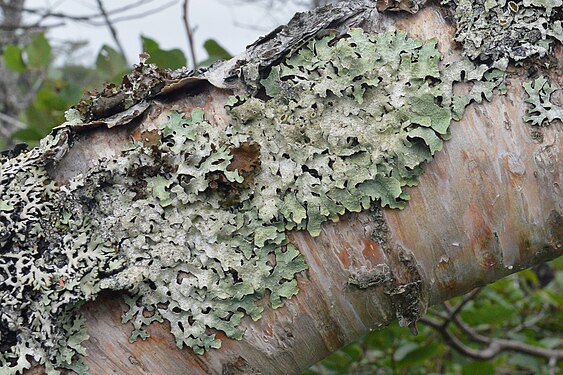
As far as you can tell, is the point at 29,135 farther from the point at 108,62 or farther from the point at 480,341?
the point at 480,341

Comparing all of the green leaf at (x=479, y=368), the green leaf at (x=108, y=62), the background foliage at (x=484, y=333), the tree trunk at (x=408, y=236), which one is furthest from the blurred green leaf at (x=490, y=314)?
the green leaf at (x=108, y=62)

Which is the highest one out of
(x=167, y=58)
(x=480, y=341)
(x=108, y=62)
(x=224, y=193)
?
(x=108, y=62)

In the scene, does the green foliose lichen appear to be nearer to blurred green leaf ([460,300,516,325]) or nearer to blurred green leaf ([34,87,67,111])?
blurred green leaf ([34,87,67,111])

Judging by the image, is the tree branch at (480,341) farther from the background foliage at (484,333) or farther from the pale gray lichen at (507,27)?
the pale gray lichen at (507,27)

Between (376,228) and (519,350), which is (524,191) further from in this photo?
(519,350)

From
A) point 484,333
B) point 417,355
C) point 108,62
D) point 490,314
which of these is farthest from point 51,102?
point 484,333
